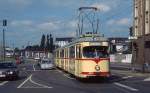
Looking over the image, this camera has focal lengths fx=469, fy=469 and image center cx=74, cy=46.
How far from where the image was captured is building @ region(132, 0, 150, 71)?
80.5 metres

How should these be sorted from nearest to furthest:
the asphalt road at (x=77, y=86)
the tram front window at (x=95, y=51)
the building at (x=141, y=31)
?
the asphalt road at (x=77, y=86)
the tram front window at (x=95, y=51)
the building at (x=141, y=31)

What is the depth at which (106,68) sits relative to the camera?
3106cm

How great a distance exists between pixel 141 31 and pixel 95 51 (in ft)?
181

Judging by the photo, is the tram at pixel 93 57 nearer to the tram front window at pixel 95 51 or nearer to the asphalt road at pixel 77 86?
the tram front window at pixel 95 51

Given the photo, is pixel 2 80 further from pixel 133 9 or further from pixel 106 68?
pixel 133 9

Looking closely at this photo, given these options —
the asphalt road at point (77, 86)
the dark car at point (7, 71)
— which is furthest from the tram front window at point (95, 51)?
the dark car at point (7, 71)

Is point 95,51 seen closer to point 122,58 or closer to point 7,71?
point 7,71

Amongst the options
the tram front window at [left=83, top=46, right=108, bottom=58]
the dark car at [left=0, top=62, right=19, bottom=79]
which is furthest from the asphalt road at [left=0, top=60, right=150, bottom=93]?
the tram front window at [left=83, top=46, right=108, bottom=58]

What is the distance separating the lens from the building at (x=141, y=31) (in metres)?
80.5

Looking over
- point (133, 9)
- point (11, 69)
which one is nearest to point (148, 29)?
point (133, 9)

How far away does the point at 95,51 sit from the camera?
31.4m

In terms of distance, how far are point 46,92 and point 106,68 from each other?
8.29m

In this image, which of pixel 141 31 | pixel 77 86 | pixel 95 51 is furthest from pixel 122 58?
pixel 77 86

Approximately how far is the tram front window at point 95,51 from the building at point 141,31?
153 feet
